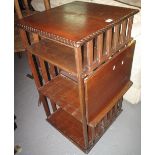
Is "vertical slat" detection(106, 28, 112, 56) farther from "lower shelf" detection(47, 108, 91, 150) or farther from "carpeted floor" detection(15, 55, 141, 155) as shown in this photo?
"carpeted floor" detection(15, 55, 141, 155)

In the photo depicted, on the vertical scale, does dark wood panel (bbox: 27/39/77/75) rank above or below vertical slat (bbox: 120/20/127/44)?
below

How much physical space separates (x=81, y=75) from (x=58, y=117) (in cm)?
80

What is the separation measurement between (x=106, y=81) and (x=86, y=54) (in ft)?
0.65

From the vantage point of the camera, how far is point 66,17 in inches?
41.5

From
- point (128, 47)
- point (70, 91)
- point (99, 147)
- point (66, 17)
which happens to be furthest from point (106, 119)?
point (66, 17)

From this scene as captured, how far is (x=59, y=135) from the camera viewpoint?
1.51 m

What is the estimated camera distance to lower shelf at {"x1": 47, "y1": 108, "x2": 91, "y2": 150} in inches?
54.4

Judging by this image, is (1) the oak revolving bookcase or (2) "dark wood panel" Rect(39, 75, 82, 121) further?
(2) "dark wood panel" Rect(39, 75, 82, 121)

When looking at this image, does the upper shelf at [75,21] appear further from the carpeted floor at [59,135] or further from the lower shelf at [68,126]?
the carpeted floor at [59,135]

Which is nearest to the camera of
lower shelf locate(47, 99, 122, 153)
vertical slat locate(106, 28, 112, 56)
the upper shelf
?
the upper shelf

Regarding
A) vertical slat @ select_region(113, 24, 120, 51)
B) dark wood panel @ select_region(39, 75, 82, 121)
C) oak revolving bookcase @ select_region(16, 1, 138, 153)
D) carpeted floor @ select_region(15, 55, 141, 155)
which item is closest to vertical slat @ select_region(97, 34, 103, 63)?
oak revolving bookcase @ select_region(16, 1, 138, 153)

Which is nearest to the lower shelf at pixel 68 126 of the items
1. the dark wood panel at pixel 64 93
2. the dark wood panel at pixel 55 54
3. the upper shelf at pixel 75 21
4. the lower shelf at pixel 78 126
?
the lower shelf at pixel 78 126

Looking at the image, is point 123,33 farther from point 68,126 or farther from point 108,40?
point 68,126
